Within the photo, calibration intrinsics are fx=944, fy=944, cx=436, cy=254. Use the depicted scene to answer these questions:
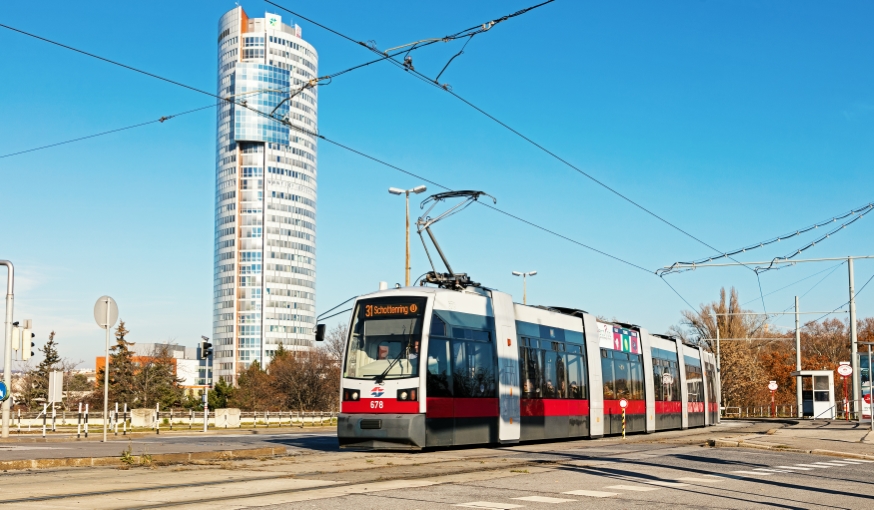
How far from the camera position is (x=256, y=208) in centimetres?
18888

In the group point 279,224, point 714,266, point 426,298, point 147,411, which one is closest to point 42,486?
point 426,298

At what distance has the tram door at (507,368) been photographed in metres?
20.6

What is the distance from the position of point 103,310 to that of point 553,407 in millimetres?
10817

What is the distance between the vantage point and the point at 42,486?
35.7 feet

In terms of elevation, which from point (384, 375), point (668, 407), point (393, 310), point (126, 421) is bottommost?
point (126, 421)

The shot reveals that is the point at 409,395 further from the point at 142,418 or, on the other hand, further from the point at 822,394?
the point at 822,394

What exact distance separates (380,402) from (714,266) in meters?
23.6

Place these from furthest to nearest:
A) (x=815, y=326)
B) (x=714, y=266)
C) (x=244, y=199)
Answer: (x=244, y=199)
(x=815, y=326)
(x=714, y=266)

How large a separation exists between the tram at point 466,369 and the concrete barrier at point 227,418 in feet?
69.5

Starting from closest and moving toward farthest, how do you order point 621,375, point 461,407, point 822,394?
point 461,407, point 621,375, point 822,394

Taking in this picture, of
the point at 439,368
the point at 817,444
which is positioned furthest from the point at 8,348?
the point at 817,444

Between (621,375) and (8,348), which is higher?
(8,348)

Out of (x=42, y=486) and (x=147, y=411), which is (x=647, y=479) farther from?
(x=147, y=411)

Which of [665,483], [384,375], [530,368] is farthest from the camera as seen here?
[530,368]
